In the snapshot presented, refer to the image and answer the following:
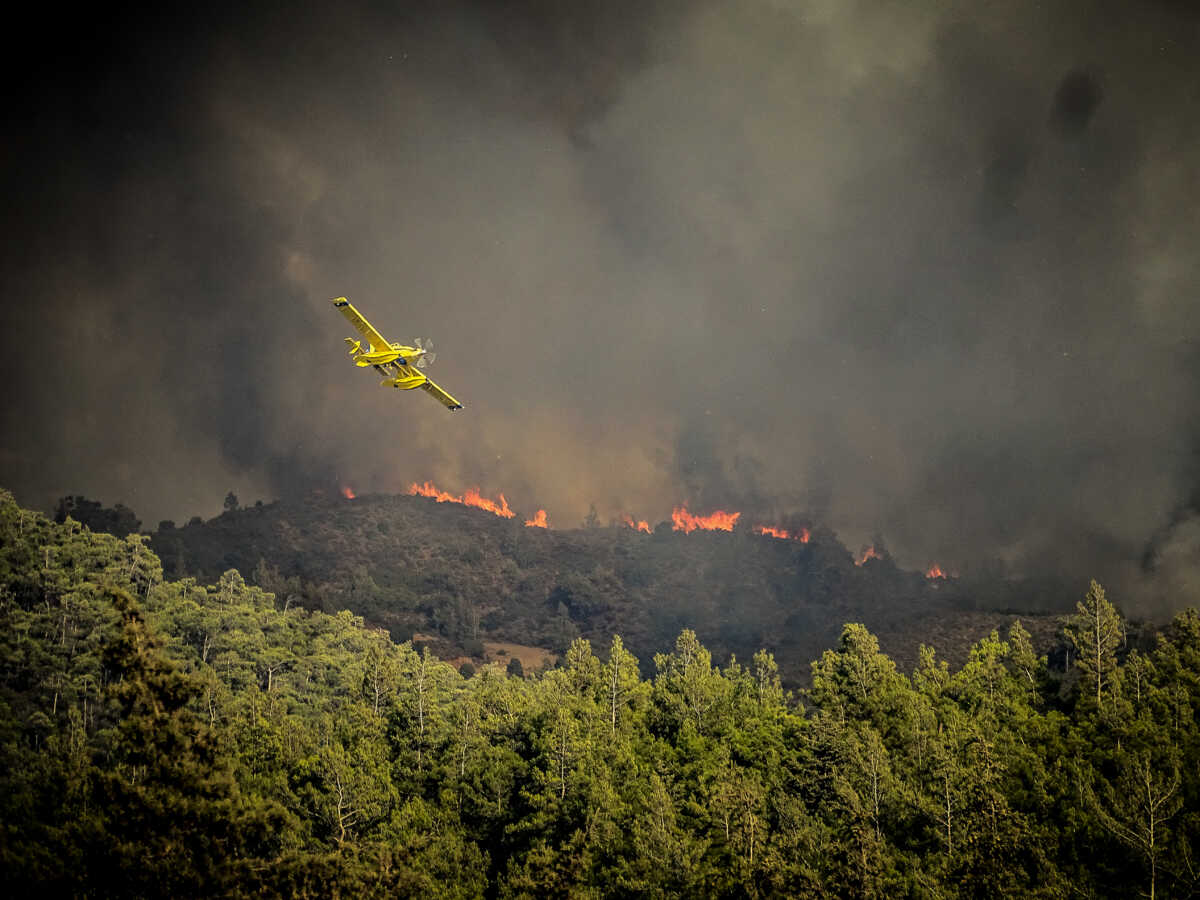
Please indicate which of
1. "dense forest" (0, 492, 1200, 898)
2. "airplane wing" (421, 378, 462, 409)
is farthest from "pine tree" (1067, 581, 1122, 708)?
"airplane wing" (421, 378, 462, 409)

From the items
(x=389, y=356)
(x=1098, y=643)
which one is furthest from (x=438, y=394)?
(x=1098, y=643)

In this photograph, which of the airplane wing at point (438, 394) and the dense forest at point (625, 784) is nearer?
the dense forest at point (625, 784)

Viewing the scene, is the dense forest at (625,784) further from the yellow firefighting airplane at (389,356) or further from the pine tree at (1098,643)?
the yellow firefighting airplane at (389,356)

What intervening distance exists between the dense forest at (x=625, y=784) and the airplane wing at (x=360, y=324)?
21.8 m

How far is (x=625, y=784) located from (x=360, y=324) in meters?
42.3

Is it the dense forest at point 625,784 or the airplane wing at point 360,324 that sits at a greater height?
the airplane wing at point 360,324

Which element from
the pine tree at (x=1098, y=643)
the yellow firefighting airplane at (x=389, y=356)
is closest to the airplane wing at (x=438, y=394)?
the yellow firefighting airplane at (x=389, y=356)

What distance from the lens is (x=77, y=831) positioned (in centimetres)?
4269

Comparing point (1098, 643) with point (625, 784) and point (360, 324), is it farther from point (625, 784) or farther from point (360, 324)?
point (360, 324)

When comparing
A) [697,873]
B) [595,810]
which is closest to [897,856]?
[697,873]

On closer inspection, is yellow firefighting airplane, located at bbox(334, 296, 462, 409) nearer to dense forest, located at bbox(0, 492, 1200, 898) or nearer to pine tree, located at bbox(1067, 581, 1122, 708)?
A: dense forest, located at bbox(0, 492, 1200, 898)

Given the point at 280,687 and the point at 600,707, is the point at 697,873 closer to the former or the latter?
the point at 600,707

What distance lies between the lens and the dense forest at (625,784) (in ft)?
128

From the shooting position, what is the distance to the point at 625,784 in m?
65.0
